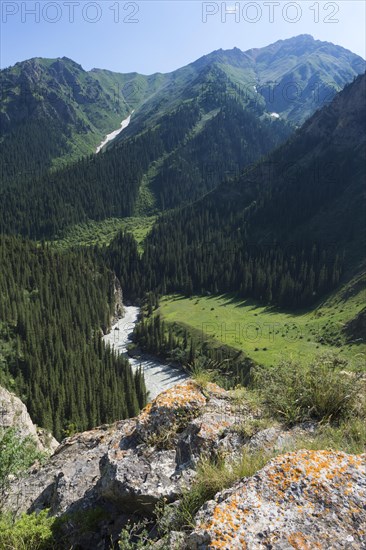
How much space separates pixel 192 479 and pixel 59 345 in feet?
335

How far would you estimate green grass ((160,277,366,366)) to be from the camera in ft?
362

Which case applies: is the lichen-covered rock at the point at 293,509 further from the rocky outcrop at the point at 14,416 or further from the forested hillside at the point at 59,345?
the forested hillside at the point at 59,345

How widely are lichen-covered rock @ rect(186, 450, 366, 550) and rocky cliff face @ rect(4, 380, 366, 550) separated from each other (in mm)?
18

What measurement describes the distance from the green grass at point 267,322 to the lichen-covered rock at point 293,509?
9371cm

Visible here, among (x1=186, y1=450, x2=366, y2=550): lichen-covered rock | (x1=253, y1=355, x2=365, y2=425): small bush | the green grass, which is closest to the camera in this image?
(x1=186, y1=450, x2=366, y2=550): lichen-covered rock

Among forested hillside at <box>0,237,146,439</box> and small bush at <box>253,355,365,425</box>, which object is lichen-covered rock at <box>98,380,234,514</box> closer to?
small bush at <box>253,355,365,425</box>

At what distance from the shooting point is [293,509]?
23.5ft

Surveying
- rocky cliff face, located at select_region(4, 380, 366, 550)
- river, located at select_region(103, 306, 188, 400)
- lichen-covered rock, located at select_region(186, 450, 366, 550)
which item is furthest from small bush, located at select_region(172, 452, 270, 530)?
river, located at select_region(103, 306, 188, 400)

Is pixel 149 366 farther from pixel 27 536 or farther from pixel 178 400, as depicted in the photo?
pixel 27 536

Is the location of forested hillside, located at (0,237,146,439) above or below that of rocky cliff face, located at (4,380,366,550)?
below

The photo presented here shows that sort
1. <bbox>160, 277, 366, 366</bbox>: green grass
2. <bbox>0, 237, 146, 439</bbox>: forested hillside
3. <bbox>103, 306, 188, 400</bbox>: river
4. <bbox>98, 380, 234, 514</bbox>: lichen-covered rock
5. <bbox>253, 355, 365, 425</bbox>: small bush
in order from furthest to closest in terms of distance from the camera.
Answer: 1. <bbox>160, 277, 366, 366</bbox>: green grass
2. <bbox>103, 306, 188, 400</bbox>: river
3. <bbox>0, 237, 146, 439</bbox>: forested hillside
4. <bbox>253, 355, 365, 425</bbox>: small bush
5. <bbox>98, 380, 234, 514</bbox>: lichen-covered rock

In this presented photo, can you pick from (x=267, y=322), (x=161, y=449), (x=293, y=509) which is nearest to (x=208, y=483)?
(x=293, y=509)

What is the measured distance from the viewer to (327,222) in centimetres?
19175

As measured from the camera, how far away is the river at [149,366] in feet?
355
